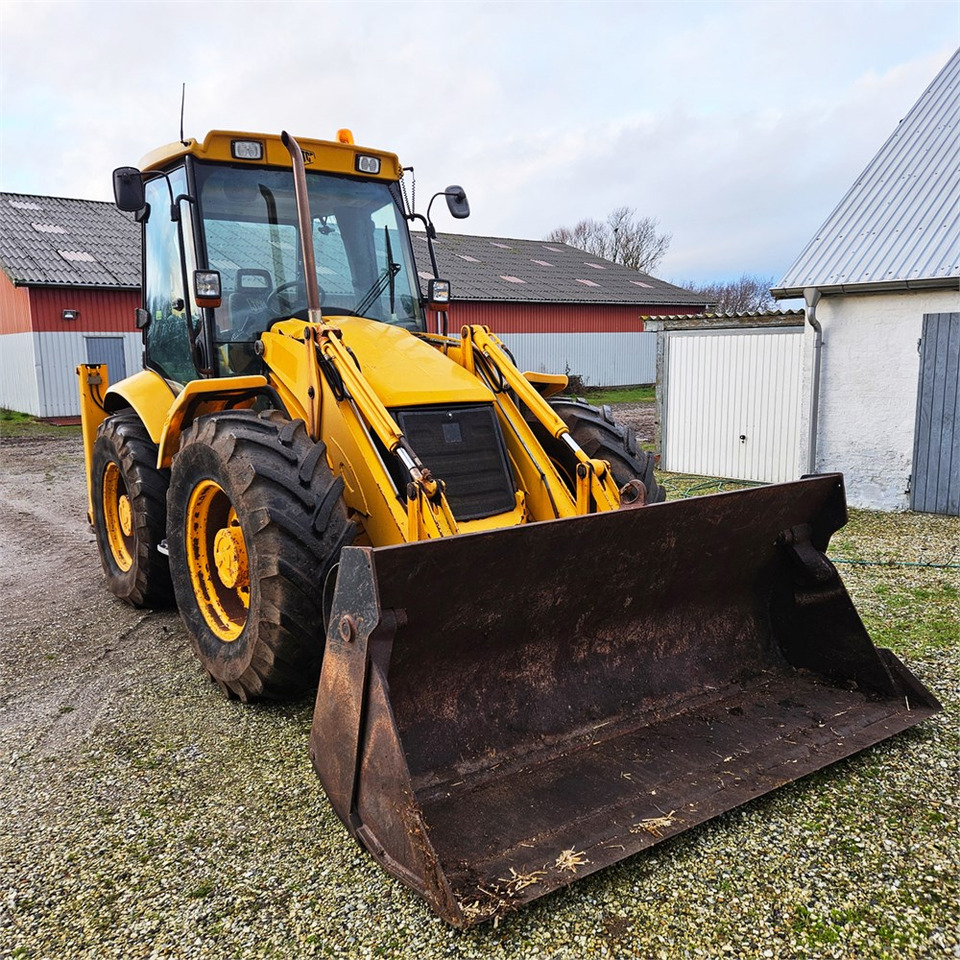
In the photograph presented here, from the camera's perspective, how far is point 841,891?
259 centimetres

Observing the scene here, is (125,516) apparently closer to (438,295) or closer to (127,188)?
(127,188)

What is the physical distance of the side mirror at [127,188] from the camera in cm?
443

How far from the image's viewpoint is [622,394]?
25.8 metres

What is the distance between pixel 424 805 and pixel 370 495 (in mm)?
1354

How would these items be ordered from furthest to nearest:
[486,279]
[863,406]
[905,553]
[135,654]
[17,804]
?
[486,279] < [863,406] < [905,553] < [135,654] < [17,804]

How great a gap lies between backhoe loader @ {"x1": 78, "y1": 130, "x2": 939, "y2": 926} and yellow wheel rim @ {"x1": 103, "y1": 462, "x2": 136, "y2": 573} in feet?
1.83

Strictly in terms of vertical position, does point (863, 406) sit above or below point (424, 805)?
above

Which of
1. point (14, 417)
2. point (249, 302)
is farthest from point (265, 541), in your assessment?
point (14, 417)

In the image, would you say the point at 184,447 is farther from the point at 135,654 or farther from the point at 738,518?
the point at 738,518

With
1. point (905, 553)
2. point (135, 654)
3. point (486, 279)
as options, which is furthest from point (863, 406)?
point (486, 279)

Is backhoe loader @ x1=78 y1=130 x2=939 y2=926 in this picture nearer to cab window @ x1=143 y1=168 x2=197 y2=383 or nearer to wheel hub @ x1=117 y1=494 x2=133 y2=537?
cab window @ x1=143 y1=168 x2=197 y2=383

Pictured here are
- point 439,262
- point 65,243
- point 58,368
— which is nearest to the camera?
point 58,368

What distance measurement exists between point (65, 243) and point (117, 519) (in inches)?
635

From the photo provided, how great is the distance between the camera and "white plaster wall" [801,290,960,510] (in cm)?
834
